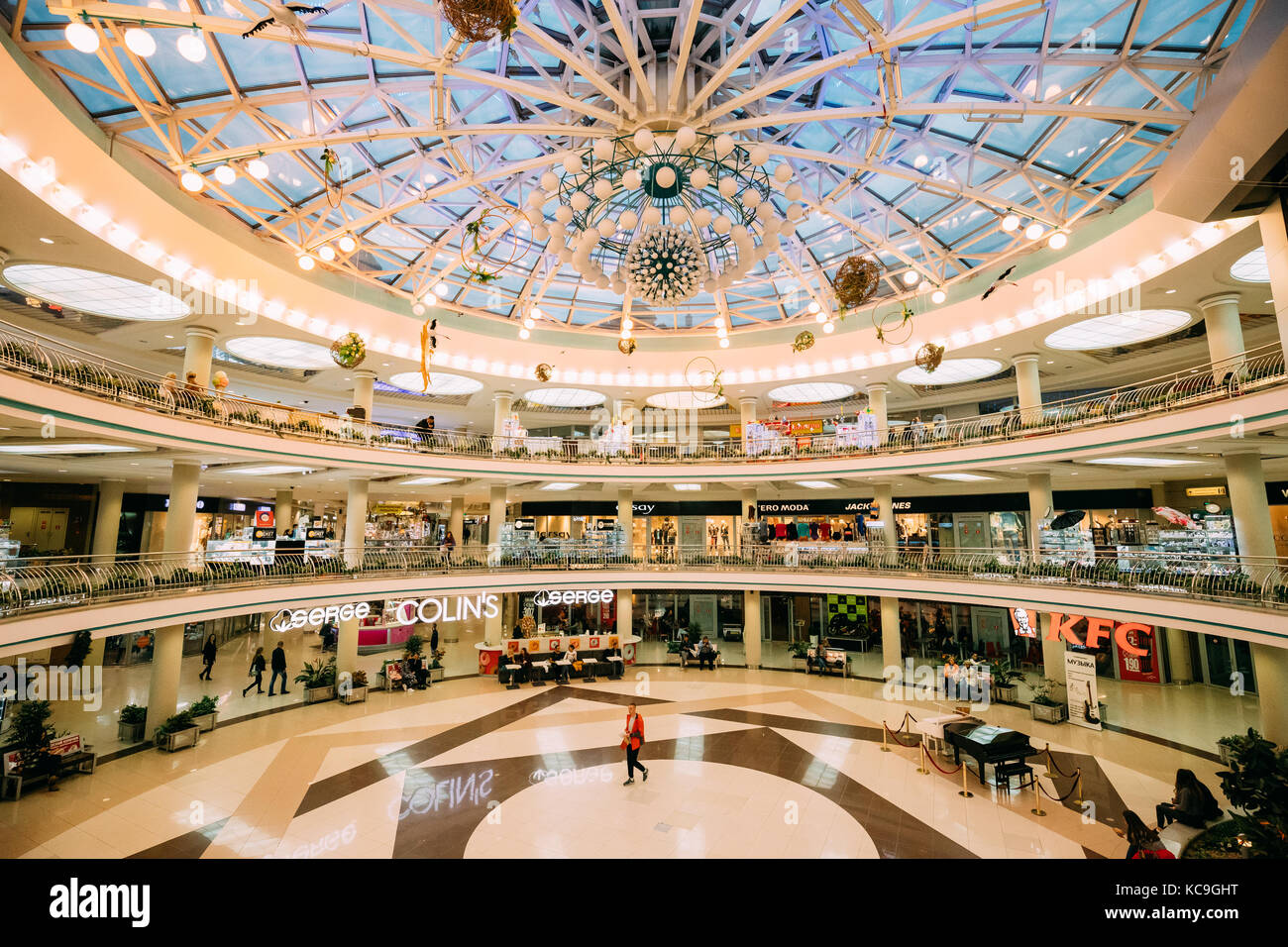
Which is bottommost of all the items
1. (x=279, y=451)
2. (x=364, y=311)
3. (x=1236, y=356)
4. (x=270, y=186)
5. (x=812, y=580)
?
(x=812, y=580)

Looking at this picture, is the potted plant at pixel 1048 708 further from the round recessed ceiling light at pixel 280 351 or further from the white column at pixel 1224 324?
the round recessed ceiling light at pixel 280 351

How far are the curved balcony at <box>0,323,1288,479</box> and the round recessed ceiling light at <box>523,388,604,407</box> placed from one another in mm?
2420

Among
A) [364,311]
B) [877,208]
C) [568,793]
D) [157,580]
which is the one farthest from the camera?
[364,311]

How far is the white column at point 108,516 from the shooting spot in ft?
80.4

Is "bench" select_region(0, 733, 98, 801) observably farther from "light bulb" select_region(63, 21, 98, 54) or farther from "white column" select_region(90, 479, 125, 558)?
"light bulb" select_region(63, 21, 98, 54)

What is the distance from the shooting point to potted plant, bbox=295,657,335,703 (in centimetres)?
1975

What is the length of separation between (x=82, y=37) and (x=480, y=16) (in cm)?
490

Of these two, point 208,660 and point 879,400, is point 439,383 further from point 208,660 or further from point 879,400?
point 879,400

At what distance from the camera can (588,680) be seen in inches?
907

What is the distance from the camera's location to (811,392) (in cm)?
2642

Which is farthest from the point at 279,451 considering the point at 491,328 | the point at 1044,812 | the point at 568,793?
the point at 1044,812

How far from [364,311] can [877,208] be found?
1811 centimetres

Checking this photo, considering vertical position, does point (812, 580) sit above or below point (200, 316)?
below
